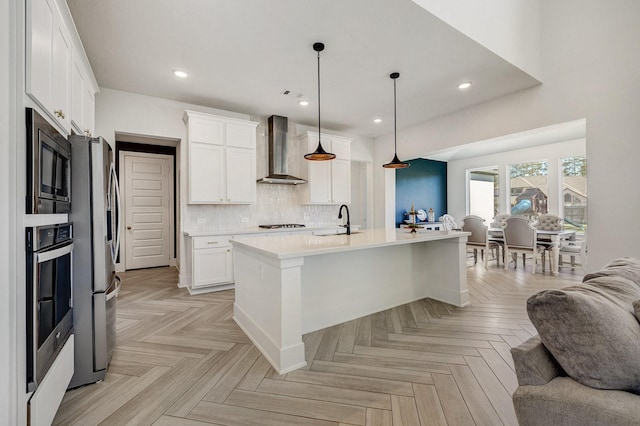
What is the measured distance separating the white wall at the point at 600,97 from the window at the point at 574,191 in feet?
12.3

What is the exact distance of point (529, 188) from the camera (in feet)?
23.5

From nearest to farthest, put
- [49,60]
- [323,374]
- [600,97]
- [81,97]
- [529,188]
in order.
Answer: [49,60], [323,374], [81,97], [600,97], [529,188]

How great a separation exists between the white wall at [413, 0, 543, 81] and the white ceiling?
0.26ft

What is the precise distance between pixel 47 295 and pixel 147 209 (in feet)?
15.2

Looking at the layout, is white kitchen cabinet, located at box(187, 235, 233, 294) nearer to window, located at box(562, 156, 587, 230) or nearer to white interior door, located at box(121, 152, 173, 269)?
white interior door, located at box(121, 152, 173, 269)

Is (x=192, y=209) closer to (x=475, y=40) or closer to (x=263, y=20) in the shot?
(x=263, y=20)

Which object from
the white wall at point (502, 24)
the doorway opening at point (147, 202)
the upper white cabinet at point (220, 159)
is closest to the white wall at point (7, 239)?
the white wall at point (502, 24)

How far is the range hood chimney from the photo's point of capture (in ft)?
15.8

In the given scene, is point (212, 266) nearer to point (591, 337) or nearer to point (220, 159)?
point (220, 159)

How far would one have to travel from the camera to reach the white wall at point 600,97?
10.2ft

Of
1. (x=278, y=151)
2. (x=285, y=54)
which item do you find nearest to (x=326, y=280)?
(x=285, y=54)

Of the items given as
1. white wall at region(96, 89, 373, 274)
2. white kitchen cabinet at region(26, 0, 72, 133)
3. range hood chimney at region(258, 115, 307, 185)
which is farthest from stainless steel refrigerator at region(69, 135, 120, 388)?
range hood chimney at region(258, 115, 307, 185)

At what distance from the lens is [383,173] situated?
250 inches

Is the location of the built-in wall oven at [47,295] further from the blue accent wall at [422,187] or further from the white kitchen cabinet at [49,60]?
the blue accent wall at [422,187]
